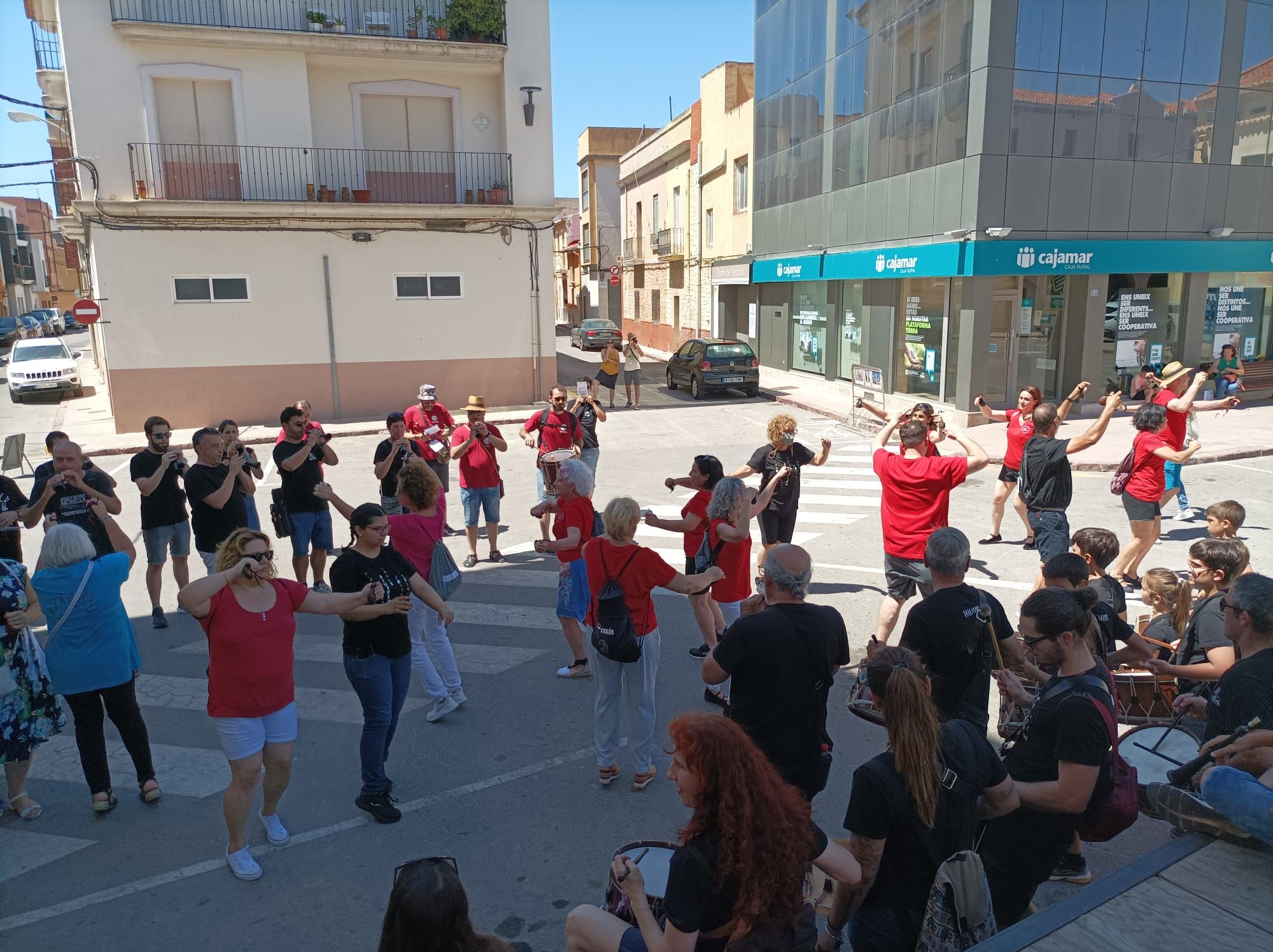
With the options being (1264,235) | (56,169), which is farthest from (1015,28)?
(56,169)

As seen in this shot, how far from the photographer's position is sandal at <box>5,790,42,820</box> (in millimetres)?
5121

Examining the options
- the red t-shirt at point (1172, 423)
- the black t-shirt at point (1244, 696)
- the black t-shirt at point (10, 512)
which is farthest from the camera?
the red t-shirt at point (1172, 423)

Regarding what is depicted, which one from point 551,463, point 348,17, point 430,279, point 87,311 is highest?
point 348,17

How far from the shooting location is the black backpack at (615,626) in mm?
5125

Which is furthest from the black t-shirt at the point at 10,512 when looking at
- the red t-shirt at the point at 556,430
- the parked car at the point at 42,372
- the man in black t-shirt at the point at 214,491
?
the parked car at the point at 42,372

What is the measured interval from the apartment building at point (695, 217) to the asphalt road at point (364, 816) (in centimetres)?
2400

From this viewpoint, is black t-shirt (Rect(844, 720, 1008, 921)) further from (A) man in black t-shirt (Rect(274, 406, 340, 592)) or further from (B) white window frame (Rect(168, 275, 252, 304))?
(B) white window frame (Rect(168, 275, 252, 304))

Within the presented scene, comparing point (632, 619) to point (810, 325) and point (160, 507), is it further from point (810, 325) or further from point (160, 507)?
point (810, 325)

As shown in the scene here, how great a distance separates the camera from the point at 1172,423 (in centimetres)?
930

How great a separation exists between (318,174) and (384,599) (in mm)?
18352

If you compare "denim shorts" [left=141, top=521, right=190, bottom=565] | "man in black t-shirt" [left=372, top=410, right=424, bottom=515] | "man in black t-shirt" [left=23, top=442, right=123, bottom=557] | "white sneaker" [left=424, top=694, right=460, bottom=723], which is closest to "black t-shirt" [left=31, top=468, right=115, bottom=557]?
"man in black t-shirt" [left=23, top=442, right=123, bottom=557]

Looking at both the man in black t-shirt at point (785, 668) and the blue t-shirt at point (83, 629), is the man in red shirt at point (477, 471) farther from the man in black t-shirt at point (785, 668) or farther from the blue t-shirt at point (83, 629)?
the man in black t-shirt at point (785, 668)

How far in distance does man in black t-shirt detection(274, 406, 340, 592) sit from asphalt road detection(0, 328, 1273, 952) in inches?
28.6

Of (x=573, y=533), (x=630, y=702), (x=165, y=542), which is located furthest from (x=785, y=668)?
(x=165, y=542)
